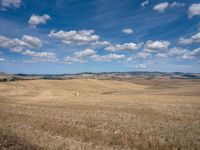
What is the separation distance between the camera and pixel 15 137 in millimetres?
13656

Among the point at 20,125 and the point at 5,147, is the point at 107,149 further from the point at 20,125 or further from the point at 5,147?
the point at 20,125

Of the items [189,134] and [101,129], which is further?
[101,129]

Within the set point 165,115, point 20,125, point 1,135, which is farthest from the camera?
point 165,115

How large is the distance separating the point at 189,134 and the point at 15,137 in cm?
972

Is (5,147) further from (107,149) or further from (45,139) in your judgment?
(107,149)

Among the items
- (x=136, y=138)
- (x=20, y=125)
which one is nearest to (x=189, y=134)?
(x=136, y=138)

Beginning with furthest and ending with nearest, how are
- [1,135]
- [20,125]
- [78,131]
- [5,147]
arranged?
[20,125] < [78,131] < [1,135] < [5,147]

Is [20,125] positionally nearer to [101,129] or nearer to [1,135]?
[1,135]

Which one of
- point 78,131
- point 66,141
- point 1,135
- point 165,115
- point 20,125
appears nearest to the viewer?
point 66,141

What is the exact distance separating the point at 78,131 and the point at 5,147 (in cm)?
487

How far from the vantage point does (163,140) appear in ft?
43.6

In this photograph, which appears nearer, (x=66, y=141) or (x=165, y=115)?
(x=66, y=141)

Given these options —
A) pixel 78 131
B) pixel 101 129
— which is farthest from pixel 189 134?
pixel 78 131

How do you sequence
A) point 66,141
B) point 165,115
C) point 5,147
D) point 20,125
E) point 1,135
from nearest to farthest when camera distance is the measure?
point 5,147 < point 66,141 < point 1,135 < point 20,125 < point 165,115
